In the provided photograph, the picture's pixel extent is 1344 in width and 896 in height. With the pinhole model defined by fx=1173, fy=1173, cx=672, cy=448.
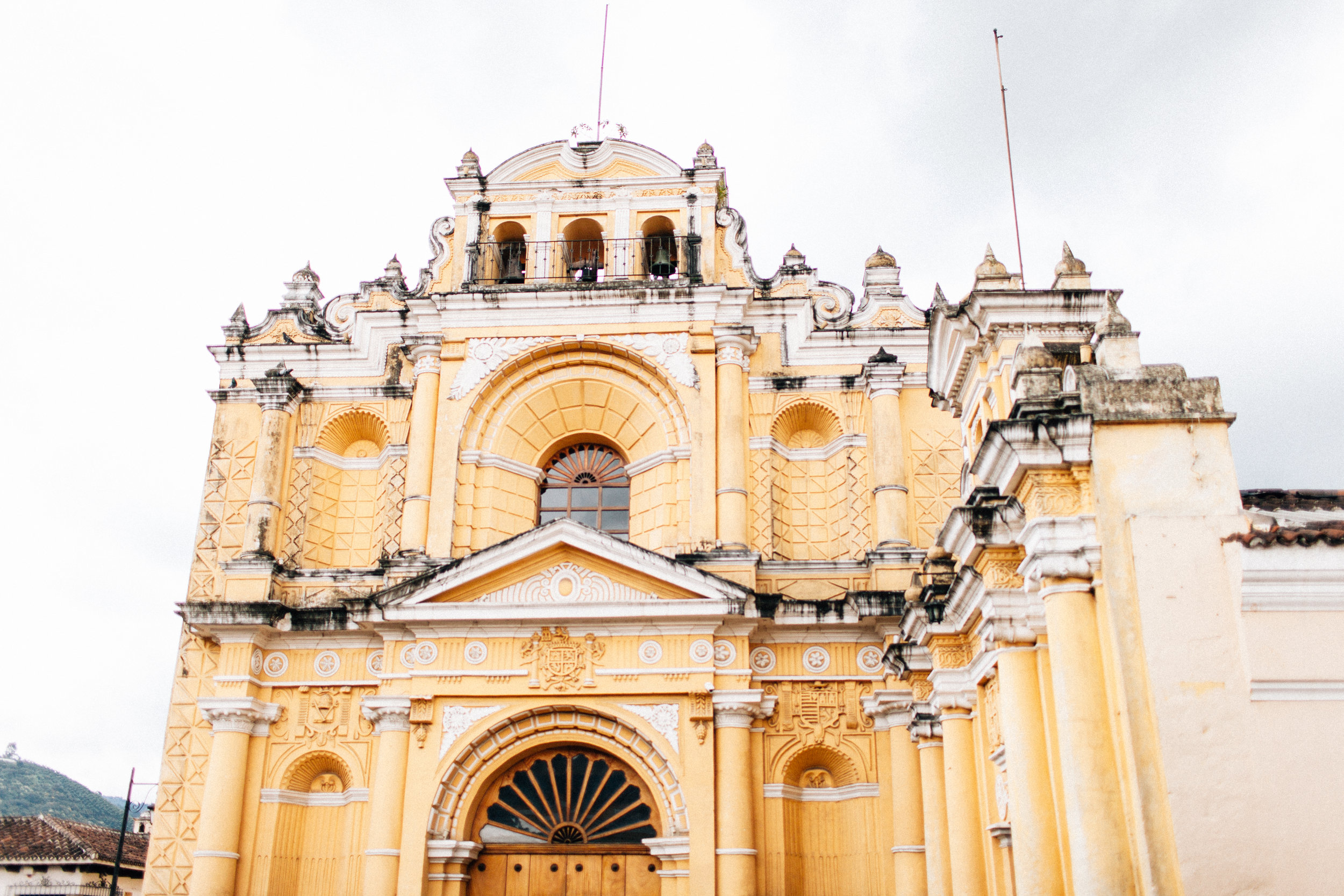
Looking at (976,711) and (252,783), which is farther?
(252,783)

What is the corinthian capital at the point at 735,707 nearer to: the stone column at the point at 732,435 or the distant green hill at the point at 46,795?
the stone column at the point at 732,435

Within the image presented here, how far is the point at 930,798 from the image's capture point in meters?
14.4

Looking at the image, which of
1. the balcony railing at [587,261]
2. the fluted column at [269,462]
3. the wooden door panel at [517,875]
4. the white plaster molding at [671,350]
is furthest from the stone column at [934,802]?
the fluted column at [269,462]

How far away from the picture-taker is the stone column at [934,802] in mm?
14221

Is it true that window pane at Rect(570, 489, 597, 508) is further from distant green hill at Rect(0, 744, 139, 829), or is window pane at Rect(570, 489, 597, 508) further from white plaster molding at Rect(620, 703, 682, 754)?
distant green hill at Rect(0, 744, 139, 829)

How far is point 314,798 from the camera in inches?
707

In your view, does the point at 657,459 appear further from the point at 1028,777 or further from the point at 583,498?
the point at 1028,777

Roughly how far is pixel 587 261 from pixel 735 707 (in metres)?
8.68

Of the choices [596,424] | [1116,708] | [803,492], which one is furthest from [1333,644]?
[596,424]

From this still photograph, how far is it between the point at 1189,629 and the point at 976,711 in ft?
14.4

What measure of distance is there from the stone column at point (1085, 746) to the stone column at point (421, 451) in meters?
11.3

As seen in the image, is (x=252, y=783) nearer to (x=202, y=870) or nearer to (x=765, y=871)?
(x=202, y=870)

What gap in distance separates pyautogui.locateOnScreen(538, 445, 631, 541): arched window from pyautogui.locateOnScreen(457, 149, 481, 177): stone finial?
5241 mm

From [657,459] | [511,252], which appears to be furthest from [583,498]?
[511,252]
